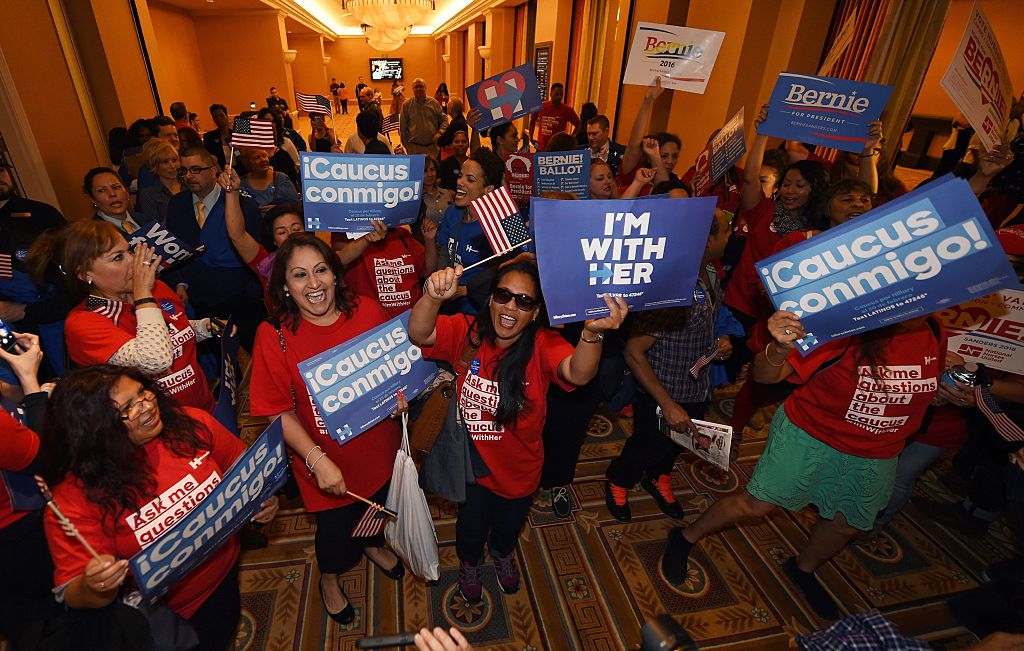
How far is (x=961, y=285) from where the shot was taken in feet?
5.82

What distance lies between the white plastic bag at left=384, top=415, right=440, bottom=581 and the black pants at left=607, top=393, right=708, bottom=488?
155 centimetres

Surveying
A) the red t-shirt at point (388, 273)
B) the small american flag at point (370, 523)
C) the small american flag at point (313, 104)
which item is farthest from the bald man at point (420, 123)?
the small american flag at point (370, 523)

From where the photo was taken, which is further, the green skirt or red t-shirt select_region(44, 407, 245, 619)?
the green skirt

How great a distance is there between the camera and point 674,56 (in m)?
4.84

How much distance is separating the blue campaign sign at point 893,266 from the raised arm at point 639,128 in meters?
3.27

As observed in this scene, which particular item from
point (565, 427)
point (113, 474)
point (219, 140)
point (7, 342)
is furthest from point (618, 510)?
point (219, 140)

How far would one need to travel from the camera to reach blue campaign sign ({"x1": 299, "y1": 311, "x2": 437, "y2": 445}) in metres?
2.12

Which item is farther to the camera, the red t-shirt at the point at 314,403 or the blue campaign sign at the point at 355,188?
the blue campaign sign at the point at 355,188

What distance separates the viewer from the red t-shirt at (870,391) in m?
2.31

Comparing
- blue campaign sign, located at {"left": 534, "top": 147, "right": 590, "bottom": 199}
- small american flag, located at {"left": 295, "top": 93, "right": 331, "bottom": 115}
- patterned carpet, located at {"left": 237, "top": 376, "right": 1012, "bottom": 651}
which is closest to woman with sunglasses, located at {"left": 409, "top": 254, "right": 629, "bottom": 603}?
patterned carpet, located at {"left": 237, "top": 376, "right": 1012, "bottom": 651}

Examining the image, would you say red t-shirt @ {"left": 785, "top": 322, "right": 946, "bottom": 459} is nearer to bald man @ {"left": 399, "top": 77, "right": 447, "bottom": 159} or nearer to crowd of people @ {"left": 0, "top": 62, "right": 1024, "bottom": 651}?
crowd of people @ {"left": 0, "top": 62, "right": 1024, "bottom": 651}

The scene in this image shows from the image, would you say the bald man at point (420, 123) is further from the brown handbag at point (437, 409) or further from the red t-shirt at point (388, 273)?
the brown handbag at point (437, 409)

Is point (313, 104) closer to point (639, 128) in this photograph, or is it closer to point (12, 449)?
point (639, 128)

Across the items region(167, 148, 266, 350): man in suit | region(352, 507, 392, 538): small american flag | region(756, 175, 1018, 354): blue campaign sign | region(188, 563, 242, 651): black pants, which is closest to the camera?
region(756, 175, 1018, 354): blue campaign sign
